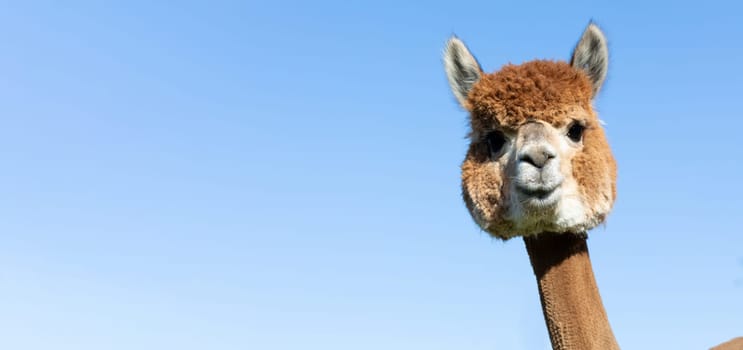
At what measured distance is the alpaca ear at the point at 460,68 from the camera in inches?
302

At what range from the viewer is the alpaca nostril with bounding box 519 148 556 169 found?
6.32 metres

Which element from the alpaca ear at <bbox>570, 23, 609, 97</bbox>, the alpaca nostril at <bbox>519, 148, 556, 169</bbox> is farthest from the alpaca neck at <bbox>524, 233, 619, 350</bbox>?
the alpaca ear at <bbox>570, 23, 609, 97</bbox>

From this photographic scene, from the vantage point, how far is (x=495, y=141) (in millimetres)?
6996

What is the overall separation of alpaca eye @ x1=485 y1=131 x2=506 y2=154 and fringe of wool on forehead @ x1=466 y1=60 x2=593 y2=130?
0.09 m

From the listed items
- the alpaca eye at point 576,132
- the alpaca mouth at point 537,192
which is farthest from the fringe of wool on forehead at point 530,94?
the alpaca mouth at point 537,192

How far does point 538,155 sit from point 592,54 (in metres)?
1.59

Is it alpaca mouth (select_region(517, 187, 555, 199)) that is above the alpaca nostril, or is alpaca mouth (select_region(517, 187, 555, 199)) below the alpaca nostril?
below

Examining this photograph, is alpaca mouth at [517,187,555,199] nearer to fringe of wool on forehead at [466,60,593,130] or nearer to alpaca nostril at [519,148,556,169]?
alpaca nostril at [519,148,556,169]

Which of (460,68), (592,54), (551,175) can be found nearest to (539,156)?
(551,175)

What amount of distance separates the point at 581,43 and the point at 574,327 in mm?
2707

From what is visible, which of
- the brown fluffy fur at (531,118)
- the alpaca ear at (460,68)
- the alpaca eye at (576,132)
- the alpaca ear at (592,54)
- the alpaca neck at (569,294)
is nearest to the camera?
the alpaca neck at (569,294)

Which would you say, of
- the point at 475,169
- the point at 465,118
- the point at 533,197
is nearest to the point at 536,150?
the point at 533,197

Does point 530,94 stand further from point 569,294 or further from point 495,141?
point 569,294

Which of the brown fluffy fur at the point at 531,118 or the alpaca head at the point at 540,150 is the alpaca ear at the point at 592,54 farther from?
the brown fluffy fur at the point at 531,118
